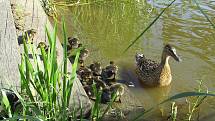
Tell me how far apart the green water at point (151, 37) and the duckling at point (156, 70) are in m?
0.11

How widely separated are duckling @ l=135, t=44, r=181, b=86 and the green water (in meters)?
0.11

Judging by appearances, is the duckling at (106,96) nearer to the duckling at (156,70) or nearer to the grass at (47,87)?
the grass at (47,87)

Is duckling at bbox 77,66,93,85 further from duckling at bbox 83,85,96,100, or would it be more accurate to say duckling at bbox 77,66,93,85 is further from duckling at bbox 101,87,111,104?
duckling at bbox 101,87,111,104

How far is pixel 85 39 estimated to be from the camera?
6730 mm

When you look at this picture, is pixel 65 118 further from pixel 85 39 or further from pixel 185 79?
pixel 85 39

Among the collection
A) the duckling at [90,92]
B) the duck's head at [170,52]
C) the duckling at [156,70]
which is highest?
the duck's head at [170,52]

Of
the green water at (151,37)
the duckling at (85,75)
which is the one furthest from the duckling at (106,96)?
the green water at (151,37)

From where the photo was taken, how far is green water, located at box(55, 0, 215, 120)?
552cm

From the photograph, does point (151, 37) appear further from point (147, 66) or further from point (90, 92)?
point (90, 92)

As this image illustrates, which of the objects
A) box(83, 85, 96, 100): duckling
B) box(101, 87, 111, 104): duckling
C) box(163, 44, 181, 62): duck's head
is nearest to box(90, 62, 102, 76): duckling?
box(83, 85, 96, 100): duckling

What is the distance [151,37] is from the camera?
271 inches

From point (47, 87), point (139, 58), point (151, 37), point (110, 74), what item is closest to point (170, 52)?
point (139, 58)

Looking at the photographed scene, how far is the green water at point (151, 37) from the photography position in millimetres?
5523

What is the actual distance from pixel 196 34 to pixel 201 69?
1336mm
